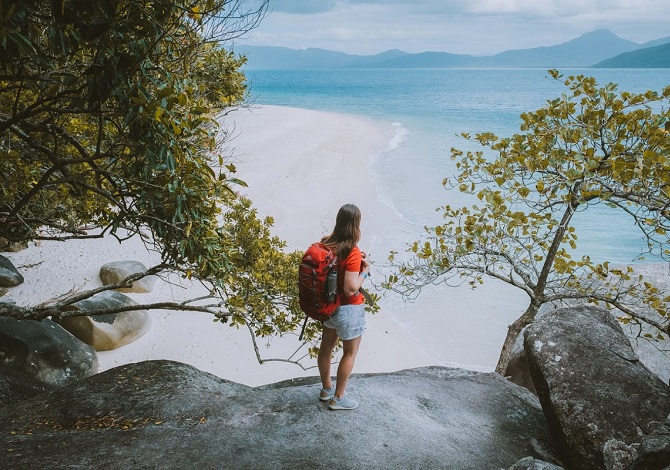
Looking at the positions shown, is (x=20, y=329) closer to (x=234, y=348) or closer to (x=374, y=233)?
(x=234, y=348)

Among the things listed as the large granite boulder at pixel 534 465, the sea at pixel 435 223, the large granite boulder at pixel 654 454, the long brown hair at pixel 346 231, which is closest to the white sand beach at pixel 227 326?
the sea at pixel 435 223

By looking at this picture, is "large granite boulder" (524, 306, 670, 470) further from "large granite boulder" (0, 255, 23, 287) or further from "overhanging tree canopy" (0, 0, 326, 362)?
"large granite boulder" (0, 255, 23, 287)

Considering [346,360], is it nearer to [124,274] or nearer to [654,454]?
[654,454]

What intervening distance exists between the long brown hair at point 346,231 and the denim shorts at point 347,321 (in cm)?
54

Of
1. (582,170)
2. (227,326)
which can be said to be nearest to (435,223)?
(227,326)

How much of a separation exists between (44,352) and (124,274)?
5289mm

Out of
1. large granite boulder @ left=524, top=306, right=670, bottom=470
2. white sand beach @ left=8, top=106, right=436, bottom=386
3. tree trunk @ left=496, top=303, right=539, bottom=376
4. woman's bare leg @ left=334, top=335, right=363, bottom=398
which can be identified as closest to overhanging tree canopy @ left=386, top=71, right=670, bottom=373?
tree trunk @ left=496, top=303, right=539, bottom=376

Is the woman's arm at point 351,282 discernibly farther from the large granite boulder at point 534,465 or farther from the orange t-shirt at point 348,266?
the large granite boulder at point 534,465

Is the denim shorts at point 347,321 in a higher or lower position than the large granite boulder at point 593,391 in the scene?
higher

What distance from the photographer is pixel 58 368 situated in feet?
29.1

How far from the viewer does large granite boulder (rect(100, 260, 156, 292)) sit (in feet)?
45.2

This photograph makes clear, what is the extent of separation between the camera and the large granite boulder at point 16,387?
6.71 m

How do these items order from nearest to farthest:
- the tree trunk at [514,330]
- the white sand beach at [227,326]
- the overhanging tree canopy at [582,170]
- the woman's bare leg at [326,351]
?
the woman's bare leg at [326,351] < the overhanging tree canopy at [582,170] < the tree trunk at [514,330] < the white sand beach at [227,326]

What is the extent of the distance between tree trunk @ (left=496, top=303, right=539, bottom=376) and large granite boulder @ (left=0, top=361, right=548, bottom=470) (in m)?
1.68
